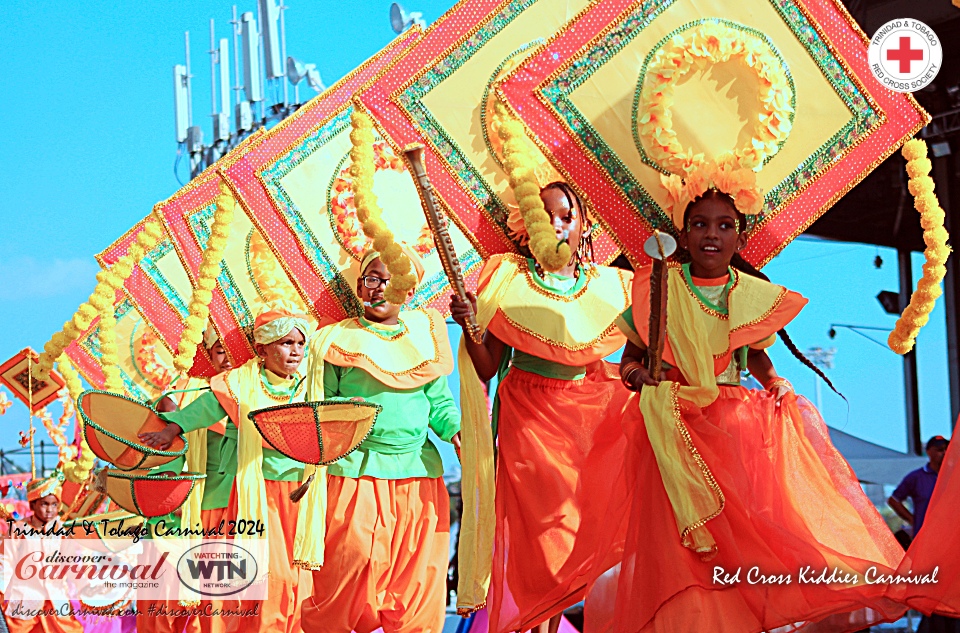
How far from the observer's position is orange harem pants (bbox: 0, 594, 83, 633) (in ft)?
27.3

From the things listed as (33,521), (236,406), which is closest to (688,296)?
(236,406)

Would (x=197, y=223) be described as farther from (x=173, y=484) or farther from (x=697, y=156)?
(x=697, y=156)

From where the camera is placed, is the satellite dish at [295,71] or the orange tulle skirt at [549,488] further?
the satellite dish at [295,71]

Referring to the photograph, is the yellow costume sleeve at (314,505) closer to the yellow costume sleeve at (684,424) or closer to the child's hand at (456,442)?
the child's hand at (456,442)

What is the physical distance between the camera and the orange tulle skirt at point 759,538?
4297mm

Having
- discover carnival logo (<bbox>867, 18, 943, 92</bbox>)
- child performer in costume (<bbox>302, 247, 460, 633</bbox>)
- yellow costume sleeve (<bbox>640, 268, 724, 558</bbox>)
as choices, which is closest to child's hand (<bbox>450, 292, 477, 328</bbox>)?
yellow costume sleeve (<bbox>640, 268, 724, 558</bbox>)

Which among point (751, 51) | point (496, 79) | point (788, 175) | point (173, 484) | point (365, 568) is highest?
point (496, 79)

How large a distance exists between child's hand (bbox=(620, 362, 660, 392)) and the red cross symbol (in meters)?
2.10

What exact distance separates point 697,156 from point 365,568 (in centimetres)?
249

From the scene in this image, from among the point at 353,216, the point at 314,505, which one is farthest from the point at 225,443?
the point at 353,216

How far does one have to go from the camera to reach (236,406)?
22.0ft

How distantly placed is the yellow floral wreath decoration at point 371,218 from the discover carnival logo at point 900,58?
7.30 feet

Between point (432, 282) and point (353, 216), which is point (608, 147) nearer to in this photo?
point (432, 282)

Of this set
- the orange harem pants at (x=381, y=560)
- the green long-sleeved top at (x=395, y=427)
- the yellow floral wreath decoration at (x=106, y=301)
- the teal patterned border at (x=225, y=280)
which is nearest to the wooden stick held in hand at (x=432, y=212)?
the green long-sleeved top at (x=395, y=427)
